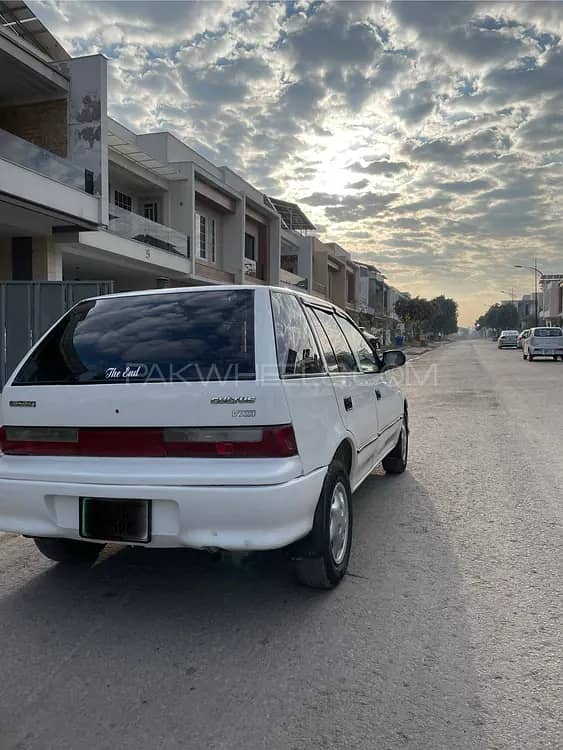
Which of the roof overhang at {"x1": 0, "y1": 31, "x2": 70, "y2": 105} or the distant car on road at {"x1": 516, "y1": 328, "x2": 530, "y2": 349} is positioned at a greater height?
the roof overhang at {"x1": 0, "y1": 31, "x2": 70, "y2": 105}

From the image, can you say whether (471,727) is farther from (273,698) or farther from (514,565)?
(514,565)

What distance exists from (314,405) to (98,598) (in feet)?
5.35

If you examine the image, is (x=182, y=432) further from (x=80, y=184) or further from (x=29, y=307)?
(x=80, y=184)

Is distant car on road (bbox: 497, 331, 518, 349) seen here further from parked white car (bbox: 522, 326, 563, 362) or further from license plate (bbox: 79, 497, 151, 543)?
license plate (bbox: 79, 497, 151, 543)

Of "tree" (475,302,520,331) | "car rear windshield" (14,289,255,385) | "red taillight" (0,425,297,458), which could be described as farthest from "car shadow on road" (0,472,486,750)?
"tree" (475,302,520,331)

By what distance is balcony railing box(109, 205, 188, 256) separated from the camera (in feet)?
56.2

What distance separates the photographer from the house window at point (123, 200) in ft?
71.4

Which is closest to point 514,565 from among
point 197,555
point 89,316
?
point 197,555

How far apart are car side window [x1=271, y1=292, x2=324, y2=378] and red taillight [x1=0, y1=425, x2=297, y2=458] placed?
0.36 m

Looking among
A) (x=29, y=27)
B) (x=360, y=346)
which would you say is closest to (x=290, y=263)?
(x=29, y=27)

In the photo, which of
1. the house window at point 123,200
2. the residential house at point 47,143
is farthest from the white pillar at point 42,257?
the house window at point 123,200

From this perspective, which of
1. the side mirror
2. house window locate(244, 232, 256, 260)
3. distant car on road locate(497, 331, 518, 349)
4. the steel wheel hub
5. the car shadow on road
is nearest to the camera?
the car shadow on road

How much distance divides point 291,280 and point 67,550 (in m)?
34.5

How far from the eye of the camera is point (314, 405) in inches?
138
